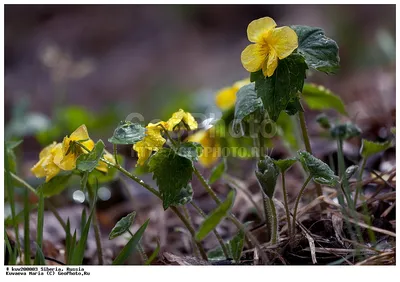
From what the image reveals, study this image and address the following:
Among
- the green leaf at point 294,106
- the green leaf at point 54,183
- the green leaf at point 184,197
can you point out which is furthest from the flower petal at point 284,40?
the green leaf at point 54,183

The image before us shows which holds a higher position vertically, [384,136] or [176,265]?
[384,136]

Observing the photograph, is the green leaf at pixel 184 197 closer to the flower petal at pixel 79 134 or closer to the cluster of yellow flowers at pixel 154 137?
the cluster of yellow flowers at pixel 154 137

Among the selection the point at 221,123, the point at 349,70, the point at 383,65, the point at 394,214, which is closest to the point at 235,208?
the point at 221,123

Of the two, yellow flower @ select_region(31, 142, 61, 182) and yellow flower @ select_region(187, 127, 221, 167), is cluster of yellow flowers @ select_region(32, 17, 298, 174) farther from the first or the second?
yellow flower @ select_region(187, 127, 221, 167)

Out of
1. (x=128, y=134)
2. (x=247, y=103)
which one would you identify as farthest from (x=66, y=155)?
(x=247, y=103)

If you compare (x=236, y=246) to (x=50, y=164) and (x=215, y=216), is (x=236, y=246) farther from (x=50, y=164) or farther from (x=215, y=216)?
(x=50, y=164)
